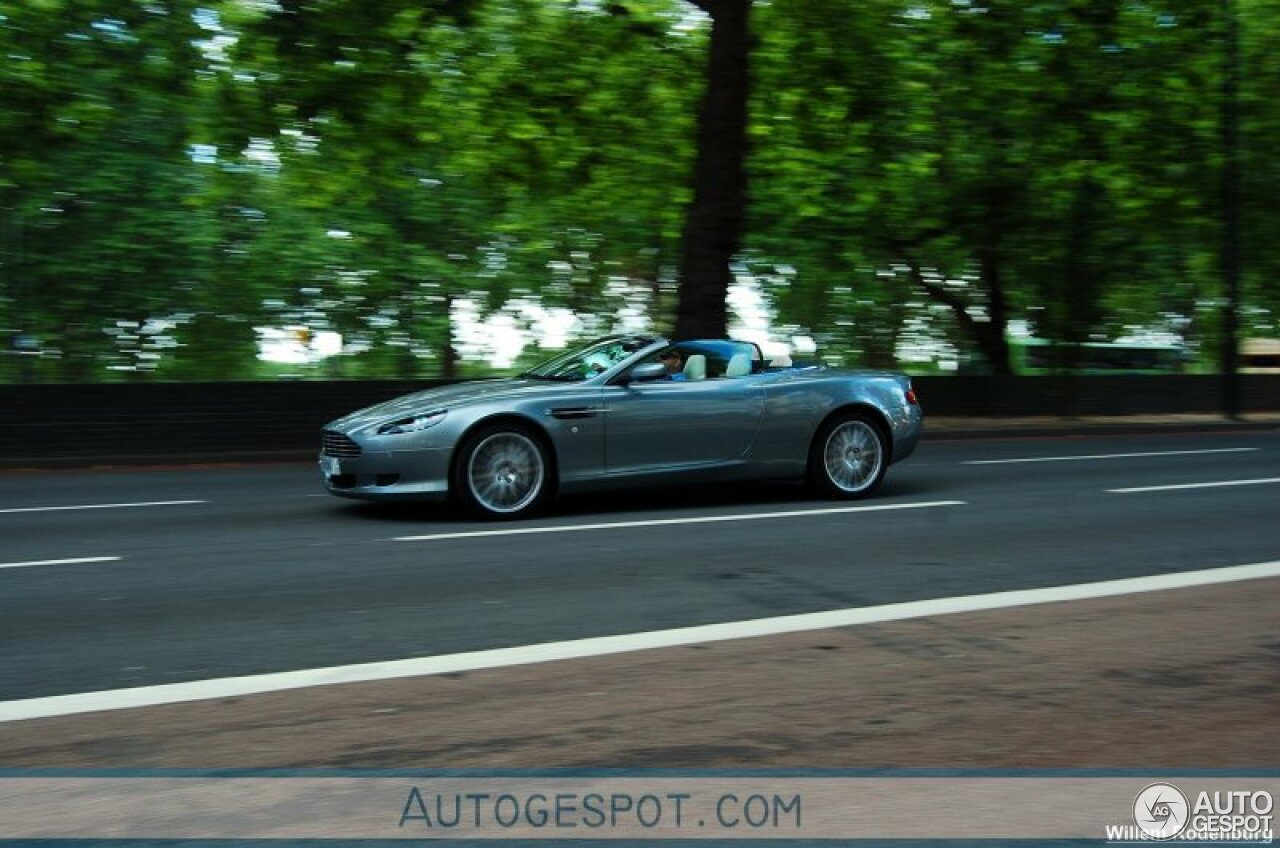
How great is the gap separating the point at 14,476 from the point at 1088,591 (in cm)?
1142

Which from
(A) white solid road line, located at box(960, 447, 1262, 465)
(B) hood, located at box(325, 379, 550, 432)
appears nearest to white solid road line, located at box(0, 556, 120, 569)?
(B) hood, located at box(325, 379, 550, 432)

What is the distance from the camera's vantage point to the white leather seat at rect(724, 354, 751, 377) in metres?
11.7

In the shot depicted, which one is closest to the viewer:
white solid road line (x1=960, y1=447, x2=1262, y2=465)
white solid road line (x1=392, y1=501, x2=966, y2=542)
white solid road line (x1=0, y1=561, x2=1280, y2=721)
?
white solid road line (x1=0, y1=561, x2=1280, y2=721)

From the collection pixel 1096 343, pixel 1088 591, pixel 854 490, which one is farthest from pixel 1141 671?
pixel 1096 343

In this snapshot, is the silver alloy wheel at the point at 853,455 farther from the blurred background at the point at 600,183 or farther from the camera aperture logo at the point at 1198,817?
the camera aperture logo at the point at 1198,817

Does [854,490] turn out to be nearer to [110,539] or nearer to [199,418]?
[110,539]

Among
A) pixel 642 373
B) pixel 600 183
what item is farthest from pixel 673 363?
pixel 600 183

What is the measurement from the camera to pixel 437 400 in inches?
417

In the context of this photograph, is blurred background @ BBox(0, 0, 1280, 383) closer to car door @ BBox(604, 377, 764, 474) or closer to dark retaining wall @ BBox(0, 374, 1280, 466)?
dark retaining wall @ BBox(0, 374, 1280, 466)

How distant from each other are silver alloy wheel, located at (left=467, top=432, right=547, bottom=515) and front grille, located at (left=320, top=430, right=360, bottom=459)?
83 cm

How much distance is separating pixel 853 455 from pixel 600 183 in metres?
11.5

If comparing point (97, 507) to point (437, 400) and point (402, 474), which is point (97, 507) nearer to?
point (402, 474)

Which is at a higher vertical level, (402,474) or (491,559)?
(402,474)

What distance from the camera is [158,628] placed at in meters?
6.76
